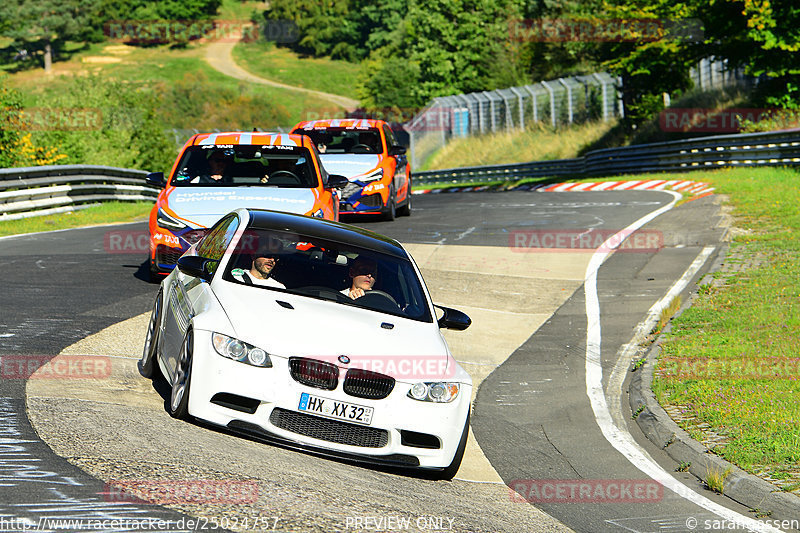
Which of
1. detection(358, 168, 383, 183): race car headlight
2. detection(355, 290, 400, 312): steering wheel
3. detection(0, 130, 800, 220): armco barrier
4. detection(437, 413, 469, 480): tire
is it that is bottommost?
detection(0, 130, 800, 220): armco barrier

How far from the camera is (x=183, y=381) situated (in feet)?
23.7

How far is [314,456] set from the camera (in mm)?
7211

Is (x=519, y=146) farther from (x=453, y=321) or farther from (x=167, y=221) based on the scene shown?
(x=453, y=321)

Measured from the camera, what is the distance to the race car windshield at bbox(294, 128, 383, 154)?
21.0 metres

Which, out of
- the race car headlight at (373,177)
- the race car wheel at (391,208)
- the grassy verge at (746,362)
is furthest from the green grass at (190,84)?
the grassy verge at (746,362)

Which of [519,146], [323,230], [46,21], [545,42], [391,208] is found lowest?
[519,146]

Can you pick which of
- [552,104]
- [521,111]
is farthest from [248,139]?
[521,111]

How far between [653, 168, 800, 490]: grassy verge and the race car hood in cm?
696

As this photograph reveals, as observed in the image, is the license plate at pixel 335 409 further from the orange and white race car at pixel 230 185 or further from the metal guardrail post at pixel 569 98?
the metal guardrail post at pixel 569 98

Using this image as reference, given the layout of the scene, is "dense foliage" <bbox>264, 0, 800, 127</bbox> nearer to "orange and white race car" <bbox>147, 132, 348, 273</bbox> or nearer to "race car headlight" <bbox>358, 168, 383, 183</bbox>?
"race car headlight" <bbox>358, 168, 383, 183</bbox>

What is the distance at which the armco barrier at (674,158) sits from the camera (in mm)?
29859

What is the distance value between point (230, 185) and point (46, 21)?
119 metres

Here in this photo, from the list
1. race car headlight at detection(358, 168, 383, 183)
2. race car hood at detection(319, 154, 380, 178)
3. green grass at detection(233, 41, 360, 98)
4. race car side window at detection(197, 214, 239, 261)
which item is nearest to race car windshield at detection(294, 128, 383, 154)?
race car hood at detection(319, 154, 380, 178)

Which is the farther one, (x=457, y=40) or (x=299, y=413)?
(x=457, y=40)
